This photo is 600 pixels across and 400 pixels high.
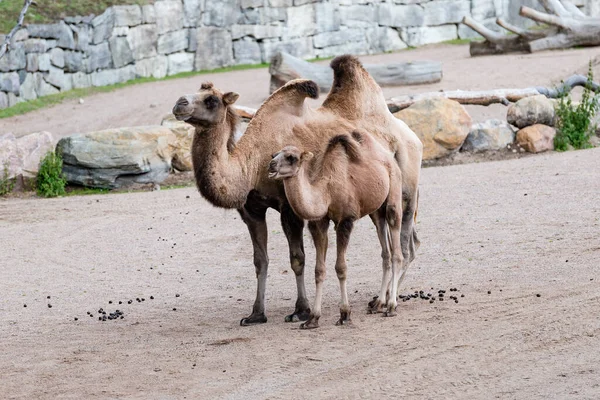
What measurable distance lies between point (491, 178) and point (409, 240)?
4.79 metres

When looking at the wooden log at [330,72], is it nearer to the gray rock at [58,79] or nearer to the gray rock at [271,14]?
the gray rock at [58,79]

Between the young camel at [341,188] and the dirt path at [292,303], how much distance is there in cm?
42

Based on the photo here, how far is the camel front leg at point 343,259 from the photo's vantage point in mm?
7605

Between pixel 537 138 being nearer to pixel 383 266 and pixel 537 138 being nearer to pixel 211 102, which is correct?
pixel 383 266

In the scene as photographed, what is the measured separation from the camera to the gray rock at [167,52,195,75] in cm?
2591

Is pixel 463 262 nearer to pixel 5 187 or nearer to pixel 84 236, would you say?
pixel 84 236

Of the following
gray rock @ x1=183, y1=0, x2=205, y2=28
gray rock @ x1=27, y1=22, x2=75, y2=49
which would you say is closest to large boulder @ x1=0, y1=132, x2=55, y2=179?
gray rock @ x1=27, y1=22, x2=75, y2=49

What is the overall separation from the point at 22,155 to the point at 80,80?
8.88 m

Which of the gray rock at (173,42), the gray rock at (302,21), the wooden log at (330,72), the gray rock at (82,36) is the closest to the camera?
the wooden log at (330,72)

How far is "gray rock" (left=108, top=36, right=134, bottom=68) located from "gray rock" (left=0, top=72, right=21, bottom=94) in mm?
3100

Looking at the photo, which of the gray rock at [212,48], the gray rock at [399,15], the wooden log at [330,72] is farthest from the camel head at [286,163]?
the gray rock at [399,15]

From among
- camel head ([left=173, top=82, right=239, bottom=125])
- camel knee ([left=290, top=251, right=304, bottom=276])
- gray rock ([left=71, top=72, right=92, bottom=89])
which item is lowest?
gray rock ([left=71, top=72, right=92, bottom=89])

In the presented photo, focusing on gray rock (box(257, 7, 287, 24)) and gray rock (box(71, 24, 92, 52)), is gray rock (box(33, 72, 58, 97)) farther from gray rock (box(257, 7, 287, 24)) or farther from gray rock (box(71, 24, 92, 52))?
gray rock (box(257, 7, 287, 24))

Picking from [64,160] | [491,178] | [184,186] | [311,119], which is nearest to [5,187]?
[64,160]
